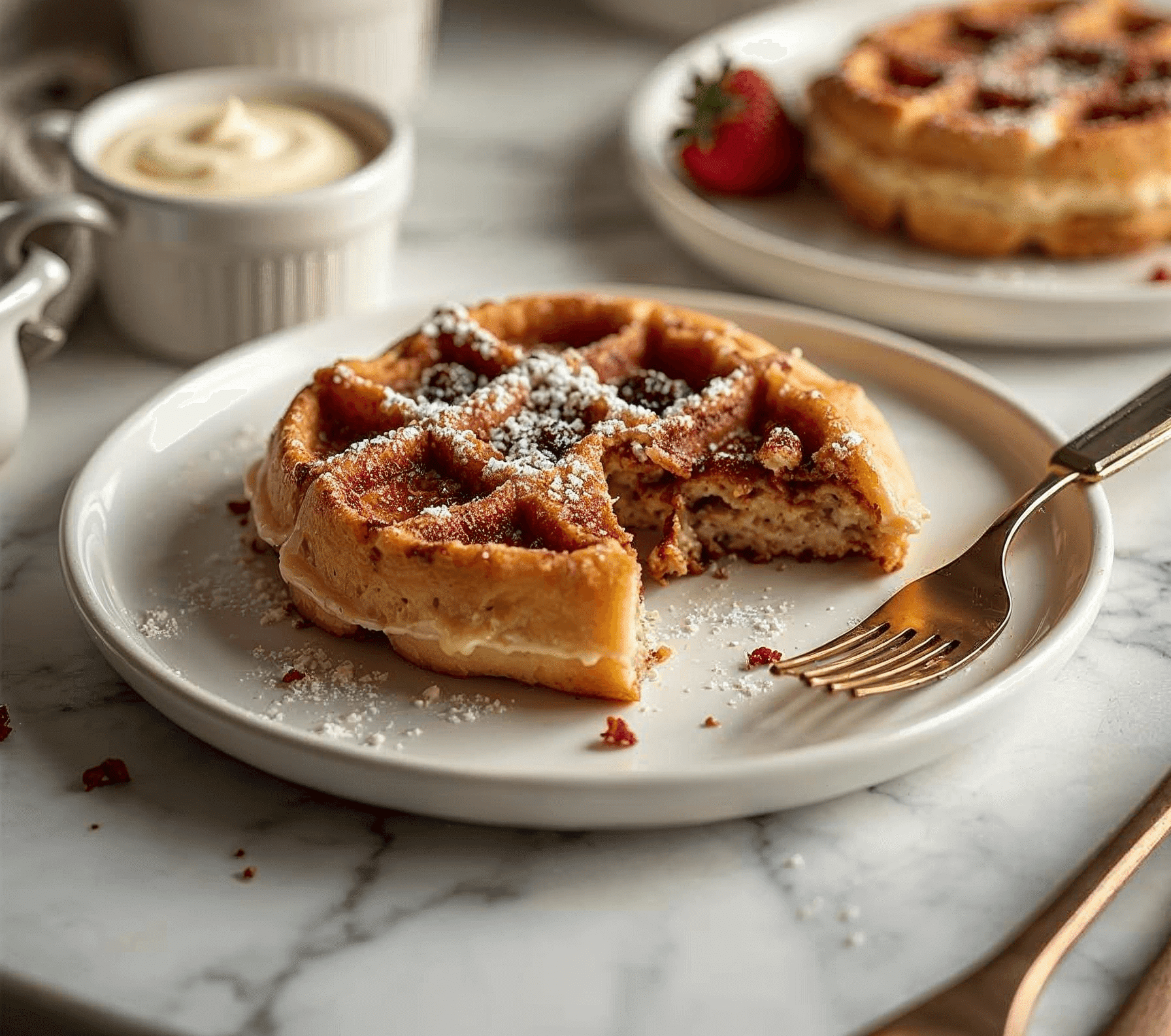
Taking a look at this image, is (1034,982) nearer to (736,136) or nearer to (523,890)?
(523,890)

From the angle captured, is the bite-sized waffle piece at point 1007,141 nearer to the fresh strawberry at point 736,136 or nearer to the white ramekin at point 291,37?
the fresh strawberry at point 736,136

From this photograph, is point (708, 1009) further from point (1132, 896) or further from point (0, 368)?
point (0, 368)

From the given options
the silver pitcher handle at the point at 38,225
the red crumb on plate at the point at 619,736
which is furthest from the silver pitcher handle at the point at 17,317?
the red crumb on plate at the point at 619,736

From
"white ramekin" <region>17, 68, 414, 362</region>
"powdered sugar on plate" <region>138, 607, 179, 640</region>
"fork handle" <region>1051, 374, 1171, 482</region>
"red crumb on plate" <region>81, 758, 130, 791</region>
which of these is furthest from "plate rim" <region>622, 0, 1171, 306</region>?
"red crumb on plate" <region>81, 758, 130, 791</region>

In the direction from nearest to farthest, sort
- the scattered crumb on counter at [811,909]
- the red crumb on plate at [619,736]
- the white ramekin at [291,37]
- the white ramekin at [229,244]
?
1. the scattered crumb on counter at [811,909]
2. the red crumb on plate at [619,736]
3. the white ramekin at [229,244]
4. the white ramekin at [291,37]

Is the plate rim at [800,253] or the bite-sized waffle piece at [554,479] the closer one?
the bite-sized waffle piece at [554,479]

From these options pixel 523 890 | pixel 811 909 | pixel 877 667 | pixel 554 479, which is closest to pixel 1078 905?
pixel 811 909

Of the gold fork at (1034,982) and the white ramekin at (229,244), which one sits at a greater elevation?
the gold fork at (1034,982)
